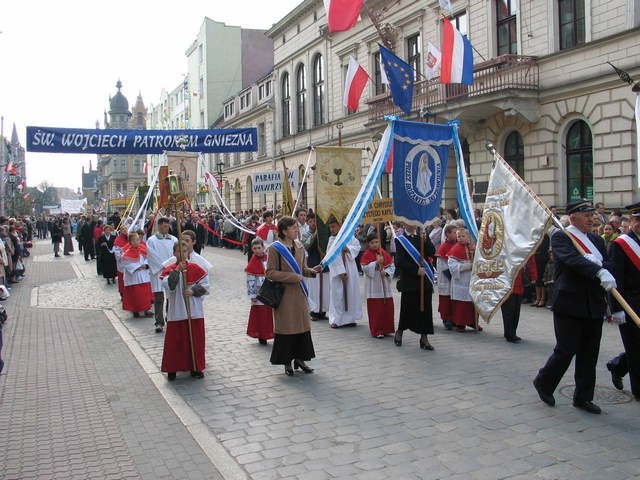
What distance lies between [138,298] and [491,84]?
13.6m

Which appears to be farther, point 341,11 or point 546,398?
point 341,11

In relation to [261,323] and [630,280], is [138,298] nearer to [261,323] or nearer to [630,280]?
[261,323]

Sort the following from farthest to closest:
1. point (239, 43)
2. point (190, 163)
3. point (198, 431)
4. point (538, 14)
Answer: point (239, 43)
point (538, 14)
point (190, 163)
point (198, 431)

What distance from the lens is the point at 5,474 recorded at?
179 inches

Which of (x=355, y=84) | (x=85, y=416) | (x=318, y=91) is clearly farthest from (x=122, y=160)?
(x=85, y=416)

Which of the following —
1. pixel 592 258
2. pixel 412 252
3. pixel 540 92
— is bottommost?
pixel 412 252

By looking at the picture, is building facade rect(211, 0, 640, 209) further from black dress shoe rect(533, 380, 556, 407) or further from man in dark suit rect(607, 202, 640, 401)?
black dress shoe rect(533, 380, 556, 407)

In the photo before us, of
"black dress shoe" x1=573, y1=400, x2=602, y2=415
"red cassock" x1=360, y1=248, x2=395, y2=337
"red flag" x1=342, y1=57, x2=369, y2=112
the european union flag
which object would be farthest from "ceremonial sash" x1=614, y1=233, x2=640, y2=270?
"red flag" x1=342, y1=57, x2=369, y2=112

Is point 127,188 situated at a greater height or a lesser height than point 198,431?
greater

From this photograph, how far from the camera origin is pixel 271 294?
6.92 m

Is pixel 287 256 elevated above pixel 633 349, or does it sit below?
above

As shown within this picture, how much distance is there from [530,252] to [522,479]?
8.46 feet

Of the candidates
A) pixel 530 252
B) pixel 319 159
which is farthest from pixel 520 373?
pixel 319 159

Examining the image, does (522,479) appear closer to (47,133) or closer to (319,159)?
(319,159)
